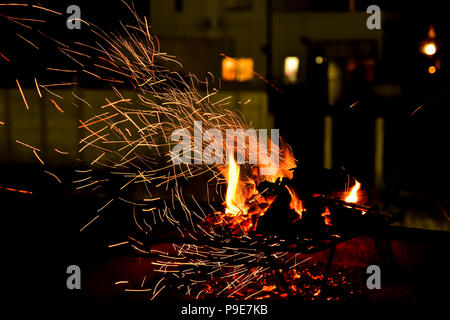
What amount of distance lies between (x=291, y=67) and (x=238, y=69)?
2310 millimetres

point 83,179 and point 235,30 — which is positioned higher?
point 235,30

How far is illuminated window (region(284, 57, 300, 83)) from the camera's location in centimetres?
1460

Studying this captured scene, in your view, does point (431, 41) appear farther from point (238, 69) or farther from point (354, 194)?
point (354, 194)

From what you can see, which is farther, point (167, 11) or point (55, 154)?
point (167, 11)

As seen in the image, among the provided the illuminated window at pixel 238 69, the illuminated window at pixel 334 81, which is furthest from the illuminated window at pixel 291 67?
the illuminated window at pixel 238 69

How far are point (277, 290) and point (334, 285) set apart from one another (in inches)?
18.0

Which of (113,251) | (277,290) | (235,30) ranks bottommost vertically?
(277,290)

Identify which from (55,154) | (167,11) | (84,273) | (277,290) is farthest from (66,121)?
(277,290)

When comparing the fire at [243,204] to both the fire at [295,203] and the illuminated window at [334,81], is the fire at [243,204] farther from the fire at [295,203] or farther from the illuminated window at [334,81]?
the illuminated window at [334,81]

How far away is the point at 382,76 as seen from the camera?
1421 centimetres

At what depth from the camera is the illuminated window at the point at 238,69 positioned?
12721mm

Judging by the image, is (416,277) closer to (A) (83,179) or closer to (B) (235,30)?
(A) (83,179)

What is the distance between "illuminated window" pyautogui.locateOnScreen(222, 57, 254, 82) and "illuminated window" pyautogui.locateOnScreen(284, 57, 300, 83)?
6.08ft

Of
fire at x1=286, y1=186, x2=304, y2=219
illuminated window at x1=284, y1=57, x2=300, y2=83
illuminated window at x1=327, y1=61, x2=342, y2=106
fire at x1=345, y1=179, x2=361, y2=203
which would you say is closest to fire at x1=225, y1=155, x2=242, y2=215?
fire at x1=286, y1=186, x2=304, y2=219
